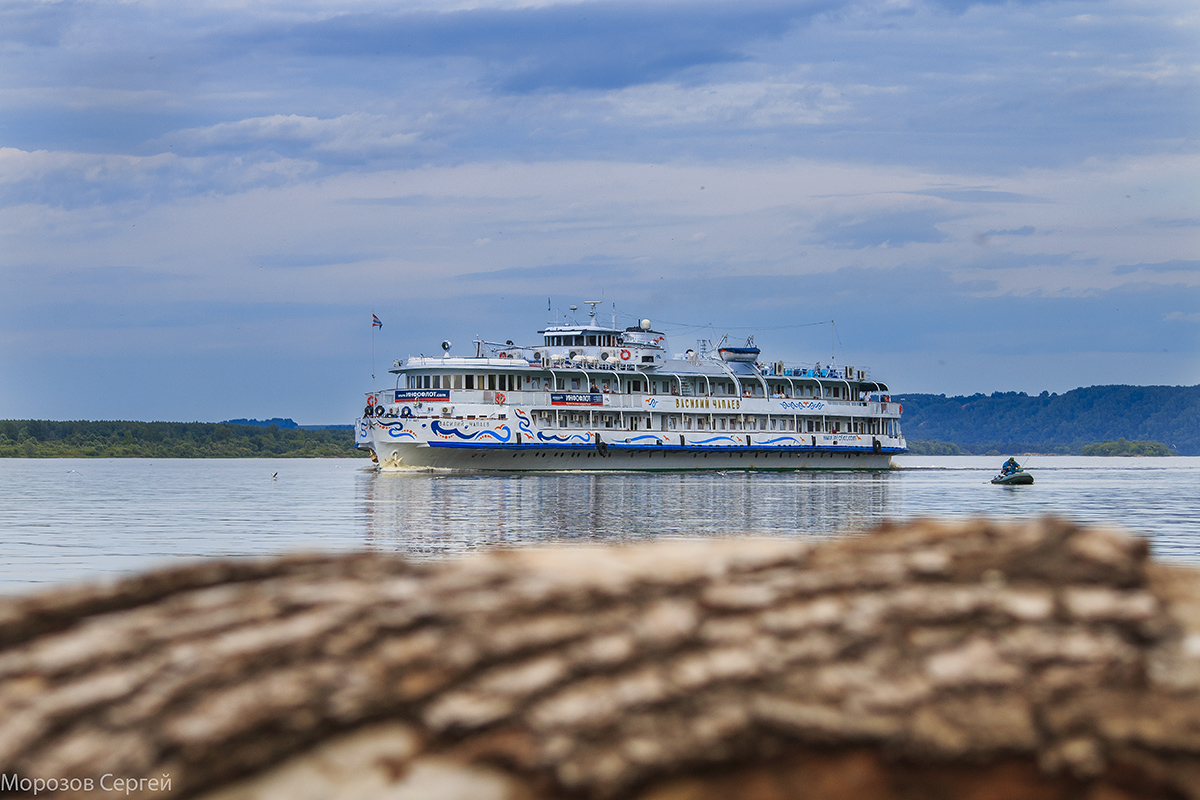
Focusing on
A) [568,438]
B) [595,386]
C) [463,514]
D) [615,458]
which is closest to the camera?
[463,514]

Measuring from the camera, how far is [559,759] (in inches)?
65.1

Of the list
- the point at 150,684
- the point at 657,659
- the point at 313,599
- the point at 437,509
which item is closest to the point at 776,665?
the point at 657,659

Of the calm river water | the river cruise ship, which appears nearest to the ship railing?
the river cruise ship

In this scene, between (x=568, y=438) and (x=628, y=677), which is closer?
(x=628, y=677)

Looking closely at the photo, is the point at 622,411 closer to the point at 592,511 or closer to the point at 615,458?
the point at 615,458

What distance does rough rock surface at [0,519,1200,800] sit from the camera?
1630 mm

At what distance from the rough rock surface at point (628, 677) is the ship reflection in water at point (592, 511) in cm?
1574

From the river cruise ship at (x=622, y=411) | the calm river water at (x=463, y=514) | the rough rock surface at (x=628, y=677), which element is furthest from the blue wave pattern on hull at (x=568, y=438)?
the rough rock surface at (x=628, y=677)

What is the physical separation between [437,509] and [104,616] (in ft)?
92.5

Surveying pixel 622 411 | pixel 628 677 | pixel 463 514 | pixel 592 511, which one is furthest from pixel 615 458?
pixel 628 677

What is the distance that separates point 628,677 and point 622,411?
5939 cm

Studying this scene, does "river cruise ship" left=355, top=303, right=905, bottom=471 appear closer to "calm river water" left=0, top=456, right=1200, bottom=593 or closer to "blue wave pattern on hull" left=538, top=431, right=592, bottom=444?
"blue wave pattern on hull" left=538, top=431, right=592, bottom=444

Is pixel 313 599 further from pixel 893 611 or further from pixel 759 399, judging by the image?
pixel 759 399

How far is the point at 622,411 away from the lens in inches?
2405
